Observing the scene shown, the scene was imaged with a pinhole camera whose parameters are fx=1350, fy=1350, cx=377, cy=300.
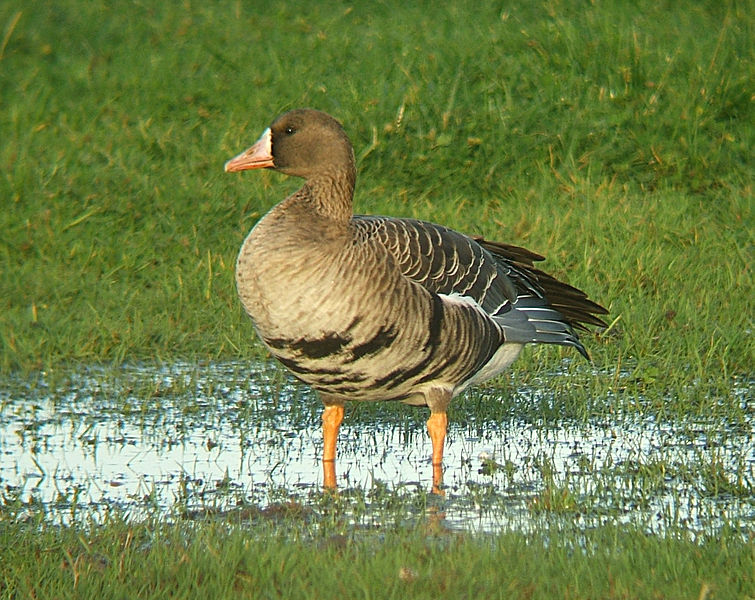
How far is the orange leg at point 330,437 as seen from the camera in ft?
18.4

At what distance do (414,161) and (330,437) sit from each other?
432 centimetres

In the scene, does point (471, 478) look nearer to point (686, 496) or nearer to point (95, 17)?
point (686, 496)

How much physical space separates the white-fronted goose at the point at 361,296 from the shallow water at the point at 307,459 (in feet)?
1.02

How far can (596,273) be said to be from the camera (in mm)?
8172

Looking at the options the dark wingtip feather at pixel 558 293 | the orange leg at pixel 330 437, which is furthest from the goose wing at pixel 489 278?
the orange leg at pixel 330 437

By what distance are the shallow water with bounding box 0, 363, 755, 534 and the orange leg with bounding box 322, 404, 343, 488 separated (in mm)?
72

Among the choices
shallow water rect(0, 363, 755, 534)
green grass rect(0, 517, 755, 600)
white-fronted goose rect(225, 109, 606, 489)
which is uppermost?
white-fronted goose rect(225, 109, 606, 489)

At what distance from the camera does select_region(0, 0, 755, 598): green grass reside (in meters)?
7.49

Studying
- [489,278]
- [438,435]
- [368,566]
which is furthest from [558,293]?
[368,566]

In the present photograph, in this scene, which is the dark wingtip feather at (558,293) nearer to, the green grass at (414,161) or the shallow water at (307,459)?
the green grass at (414,161)

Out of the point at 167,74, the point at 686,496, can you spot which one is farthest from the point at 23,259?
the point at 686,496

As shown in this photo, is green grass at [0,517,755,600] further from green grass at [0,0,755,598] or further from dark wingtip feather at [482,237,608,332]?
dark wingtip feather at [482,237,608,332]

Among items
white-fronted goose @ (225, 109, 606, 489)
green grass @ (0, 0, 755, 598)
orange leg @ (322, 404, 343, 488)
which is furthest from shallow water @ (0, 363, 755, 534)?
white-fronted goose @ (225, 109, 606, 489)

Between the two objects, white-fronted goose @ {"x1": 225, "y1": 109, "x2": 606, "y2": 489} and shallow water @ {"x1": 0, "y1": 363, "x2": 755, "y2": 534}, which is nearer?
shallow water @ {"x1": 0, "y1": 363, "x2": 755, "y2": 534}
